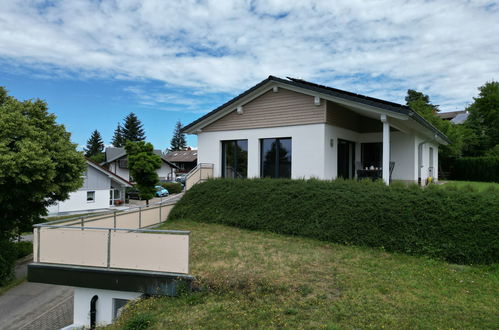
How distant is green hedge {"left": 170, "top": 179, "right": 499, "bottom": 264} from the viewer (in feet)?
23.9

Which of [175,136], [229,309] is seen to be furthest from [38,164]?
[175,136]

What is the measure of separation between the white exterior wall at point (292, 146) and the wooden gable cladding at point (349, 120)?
0.80 m

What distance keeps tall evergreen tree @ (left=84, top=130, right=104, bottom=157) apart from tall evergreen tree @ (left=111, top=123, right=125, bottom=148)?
333cm

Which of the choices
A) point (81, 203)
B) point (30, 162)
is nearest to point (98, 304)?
point (30, 162)

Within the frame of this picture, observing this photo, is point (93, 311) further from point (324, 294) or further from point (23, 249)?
point (23, 249)

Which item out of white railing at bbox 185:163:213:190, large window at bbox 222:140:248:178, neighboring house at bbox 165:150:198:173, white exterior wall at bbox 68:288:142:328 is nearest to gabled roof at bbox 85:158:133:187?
white railing at bbox 185:163:213:190

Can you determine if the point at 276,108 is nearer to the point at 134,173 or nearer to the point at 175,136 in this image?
the point at 134,173

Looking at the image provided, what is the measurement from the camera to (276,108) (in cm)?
1378

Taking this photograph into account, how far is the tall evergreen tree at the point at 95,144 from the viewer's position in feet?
272

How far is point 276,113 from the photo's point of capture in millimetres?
13742

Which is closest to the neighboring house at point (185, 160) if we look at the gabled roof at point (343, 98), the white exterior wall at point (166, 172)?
the white exterior wall at point (166, 172)

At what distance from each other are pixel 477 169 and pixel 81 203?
3821 centimetres

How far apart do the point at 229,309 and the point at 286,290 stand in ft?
3.59

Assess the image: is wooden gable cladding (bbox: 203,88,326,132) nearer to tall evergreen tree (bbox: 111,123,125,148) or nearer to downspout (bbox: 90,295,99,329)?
downspout (bbox: 90,295,99,329)
